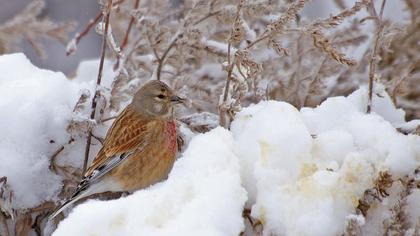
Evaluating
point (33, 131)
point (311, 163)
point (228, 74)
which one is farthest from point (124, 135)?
point (311, 163)

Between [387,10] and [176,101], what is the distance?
2.38 meters

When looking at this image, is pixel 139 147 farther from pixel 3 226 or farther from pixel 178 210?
pixel 178 210

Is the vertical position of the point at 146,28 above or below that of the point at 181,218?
below

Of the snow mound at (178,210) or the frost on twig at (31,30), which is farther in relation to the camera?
the frost on twig at (31,30)

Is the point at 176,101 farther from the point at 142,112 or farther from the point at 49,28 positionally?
the point at 49,28

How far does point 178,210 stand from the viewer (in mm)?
2328

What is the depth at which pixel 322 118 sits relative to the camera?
9.20ft

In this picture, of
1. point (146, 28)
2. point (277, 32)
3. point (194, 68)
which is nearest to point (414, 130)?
point (277, 32)

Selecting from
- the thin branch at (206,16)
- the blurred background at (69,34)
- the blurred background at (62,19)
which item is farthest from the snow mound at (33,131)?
the blurred background at (62,19)

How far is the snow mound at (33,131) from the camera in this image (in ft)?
10.6

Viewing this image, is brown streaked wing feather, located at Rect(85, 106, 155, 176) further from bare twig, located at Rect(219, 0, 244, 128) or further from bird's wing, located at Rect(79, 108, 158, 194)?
bare twig, located at Rect(219, 0, 244, 128)

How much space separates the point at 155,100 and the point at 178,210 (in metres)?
1.56

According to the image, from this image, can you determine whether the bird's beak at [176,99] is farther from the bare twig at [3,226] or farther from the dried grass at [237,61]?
the bare twig at [3,226]

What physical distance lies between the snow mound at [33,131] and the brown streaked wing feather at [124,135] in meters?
0.21
